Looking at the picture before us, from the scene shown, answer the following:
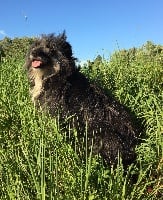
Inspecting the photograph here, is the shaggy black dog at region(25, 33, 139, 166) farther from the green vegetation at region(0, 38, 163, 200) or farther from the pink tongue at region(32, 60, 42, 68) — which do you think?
the green vegetation at region(0, 38, 163, 200)

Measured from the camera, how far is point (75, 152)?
351 centimetres

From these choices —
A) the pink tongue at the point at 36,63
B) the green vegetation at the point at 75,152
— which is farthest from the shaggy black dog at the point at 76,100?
the green vegetation at the point at 75,152

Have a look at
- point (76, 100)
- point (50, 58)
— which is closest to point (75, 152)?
point (76, 100)

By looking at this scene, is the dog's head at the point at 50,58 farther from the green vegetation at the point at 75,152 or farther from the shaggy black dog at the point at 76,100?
the green vegetation at the point at 75,152

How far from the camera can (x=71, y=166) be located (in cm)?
361

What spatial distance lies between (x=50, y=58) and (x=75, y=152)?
2.80m

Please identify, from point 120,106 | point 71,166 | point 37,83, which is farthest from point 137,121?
point 71,166

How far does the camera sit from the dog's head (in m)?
6.08

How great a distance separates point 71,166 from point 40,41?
3.11 metres

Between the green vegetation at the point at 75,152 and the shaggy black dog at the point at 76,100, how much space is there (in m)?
0.22

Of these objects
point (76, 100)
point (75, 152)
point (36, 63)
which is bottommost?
point (75, 152)

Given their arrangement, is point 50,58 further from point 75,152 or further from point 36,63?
point 75,152

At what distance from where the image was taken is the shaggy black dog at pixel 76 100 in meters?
5.46

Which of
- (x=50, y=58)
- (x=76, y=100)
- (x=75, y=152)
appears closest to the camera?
(x=75, y=152)
